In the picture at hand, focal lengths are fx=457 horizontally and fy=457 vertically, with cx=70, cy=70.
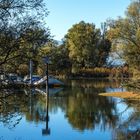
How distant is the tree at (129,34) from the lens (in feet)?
158

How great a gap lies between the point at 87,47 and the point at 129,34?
55.6 m

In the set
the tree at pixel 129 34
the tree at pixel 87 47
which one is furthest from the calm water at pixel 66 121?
the tree at pixel 87 47

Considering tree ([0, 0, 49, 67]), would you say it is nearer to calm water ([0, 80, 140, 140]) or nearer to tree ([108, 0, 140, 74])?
calm water ([0, 80, 140, 140])

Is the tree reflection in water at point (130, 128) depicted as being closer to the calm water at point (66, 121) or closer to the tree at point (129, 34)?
the calm water at point (66, 121)

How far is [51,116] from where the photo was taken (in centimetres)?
3188

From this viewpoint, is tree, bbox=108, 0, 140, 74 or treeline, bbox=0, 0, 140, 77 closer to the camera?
treeline, bbox=0, 0, 140, 77

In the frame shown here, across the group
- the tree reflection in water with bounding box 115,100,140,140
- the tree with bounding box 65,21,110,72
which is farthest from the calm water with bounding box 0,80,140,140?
the tree with bounding box 65,21,110,72

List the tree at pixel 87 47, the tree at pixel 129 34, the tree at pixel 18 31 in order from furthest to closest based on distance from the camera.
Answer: the tree at pixel 87 47, the tree at pixel 129 34, the tree at pixel 18 31

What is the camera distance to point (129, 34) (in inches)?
1932

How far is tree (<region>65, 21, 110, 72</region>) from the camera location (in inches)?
4136

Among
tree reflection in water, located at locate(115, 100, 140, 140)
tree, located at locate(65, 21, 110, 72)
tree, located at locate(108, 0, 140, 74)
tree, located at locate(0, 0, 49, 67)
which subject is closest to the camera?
tree, located at locate(0, 0, 49, 67)

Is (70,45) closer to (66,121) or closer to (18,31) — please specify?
(66,121)

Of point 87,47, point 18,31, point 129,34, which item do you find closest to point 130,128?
point 18,31

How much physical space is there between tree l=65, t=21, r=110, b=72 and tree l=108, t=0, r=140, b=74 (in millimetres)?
53730
